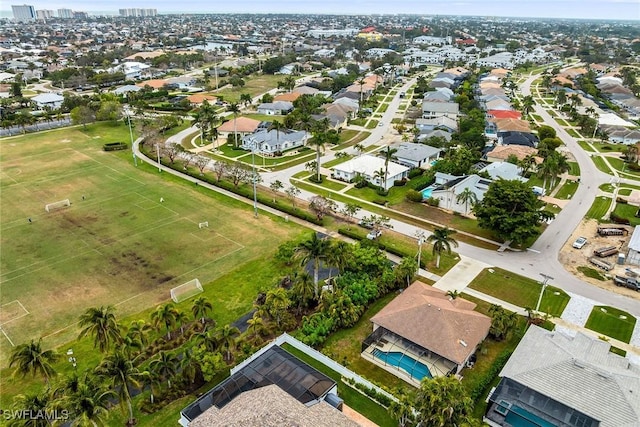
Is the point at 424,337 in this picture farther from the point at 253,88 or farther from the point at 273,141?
the point at 253,88

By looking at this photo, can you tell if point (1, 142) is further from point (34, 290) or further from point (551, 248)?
point (551, 248)

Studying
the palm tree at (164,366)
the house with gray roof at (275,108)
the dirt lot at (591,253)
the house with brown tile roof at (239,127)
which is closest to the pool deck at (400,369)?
the palm tree at (164,366)

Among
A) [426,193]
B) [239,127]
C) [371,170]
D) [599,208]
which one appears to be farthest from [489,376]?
[239,127]

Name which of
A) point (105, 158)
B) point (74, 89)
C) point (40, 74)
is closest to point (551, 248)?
point (105, 158)

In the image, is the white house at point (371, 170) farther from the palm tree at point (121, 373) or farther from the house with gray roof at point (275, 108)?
the palm tree at point (121, 373)

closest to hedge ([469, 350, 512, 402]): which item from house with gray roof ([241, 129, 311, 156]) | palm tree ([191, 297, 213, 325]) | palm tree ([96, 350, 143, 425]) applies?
palm tree ([191, 297, 213, 325])
